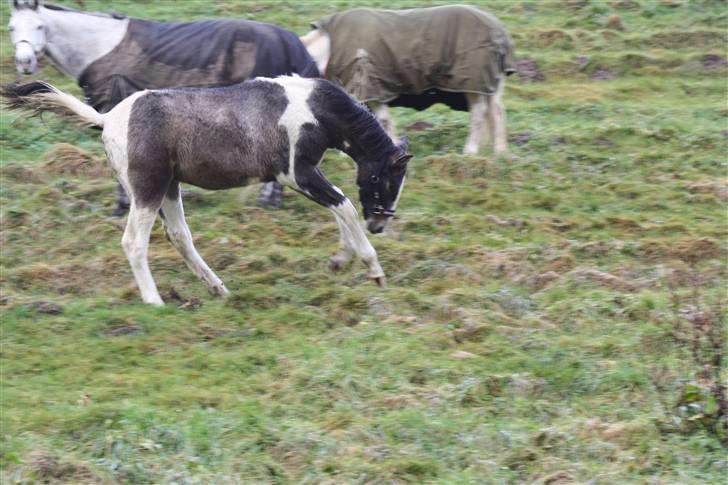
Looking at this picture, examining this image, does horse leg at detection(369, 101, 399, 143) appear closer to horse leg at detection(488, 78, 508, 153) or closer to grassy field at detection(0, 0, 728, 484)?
grassy field at detection(0, 0, 728, 484)

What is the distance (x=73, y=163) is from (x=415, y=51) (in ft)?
11.5

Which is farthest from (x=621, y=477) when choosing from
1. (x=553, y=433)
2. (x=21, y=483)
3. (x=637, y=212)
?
(x=637, y=212)

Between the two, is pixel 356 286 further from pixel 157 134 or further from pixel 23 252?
pixel 23 252

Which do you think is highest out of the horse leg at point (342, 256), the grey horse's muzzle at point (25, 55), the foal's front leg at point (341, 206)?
the grey horse's muzzle at point (25, 55)

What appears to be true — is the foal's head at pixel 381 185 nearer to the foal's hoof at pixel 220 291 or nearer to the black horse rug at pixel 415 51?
the foal's hoof at pixel 220 291

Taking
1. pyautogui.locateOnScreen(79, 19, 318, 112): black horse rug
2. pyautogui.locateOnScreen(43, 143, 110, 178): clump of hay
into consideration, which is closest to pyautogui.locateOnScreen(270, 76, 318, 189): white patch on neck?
pyautogui.locateOnScreen(79, 19, 318, 112): black horse rug

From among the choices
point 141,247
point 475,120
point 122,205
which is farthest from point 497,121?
point 141,247

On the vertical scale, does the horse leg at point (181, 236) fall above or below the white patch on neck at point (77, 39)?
below

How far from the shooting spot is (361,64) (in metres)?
10.7

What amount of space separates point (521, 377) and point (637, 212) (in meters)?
3.73

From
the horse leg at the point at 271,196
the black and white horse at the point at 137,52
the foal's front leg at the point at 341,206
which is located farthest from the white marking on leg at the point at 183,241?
the horse leg at the point at 271,196

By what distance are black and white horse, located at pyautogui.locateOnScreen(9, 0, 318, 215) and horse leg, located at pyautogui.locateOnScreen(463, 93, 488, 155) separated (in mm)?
2128

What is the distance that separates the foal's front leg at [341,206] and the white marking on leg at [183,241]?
93 cm

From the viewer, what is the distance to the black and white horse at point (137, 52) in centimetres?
938
